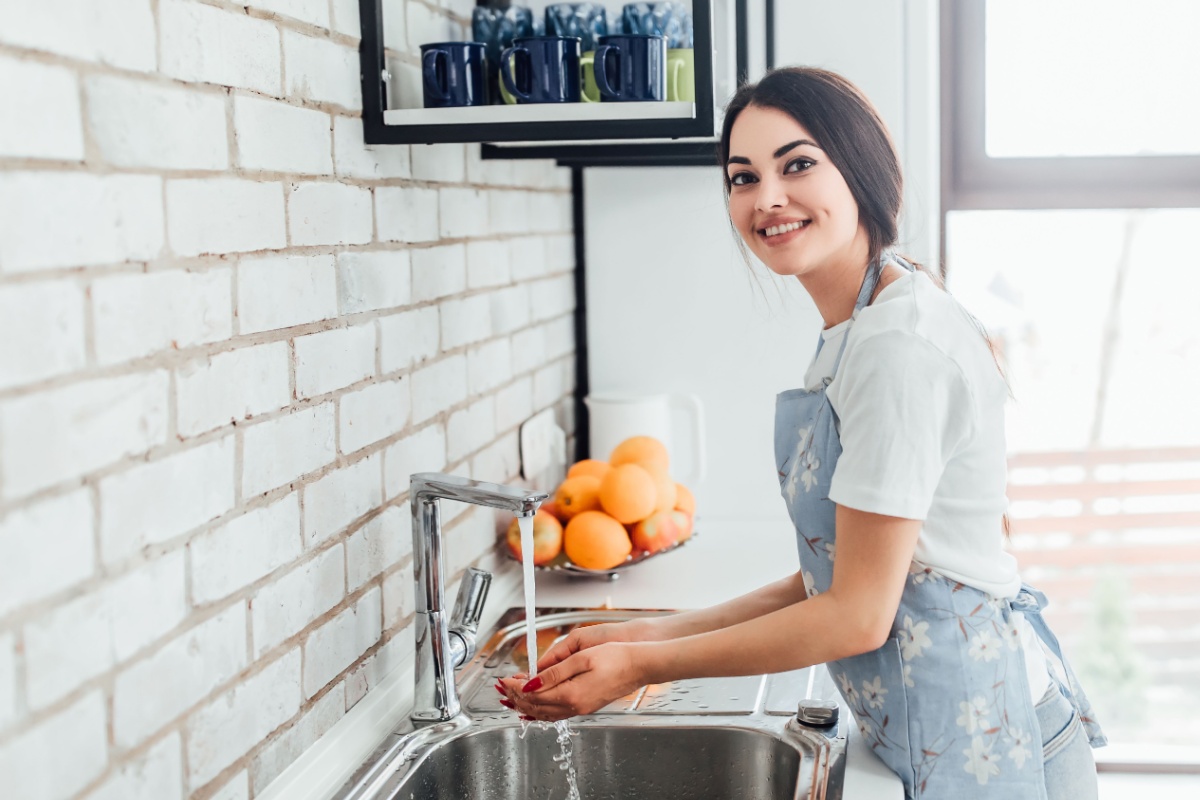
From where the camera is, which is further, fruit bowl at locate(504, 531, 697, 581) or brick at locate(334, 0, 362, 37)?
fruit bowl at locate(504, 531, 697, 581)

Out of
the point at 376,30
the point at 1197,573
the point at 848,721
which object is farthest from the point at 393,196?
the point at 1197,573

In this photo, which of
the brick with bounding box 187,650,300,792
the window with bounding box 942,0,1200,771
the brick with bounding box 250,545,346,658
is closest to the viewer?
the brick with bounding box 187,650,300,792

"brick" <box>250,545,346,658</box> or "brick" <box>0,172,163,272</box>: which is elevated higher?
"brick" <box>0,172,163,272</box>

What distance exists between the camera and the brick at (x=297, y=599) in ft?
3.34

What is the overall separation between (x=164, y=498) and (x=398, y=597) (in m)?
0.51

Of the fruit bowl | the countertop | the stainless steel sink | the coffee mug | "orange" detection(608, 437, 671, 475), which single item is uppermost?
the coffee mug

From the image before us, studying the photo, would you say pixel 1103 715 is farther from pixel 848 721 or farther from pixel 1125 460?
pixel 848 721

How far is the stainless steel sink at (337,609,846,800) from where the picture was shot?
1.22 metres

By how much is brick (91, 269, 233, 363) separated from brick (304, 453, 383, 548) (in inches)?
8.9

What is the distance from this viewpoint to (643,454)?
6.24 ft

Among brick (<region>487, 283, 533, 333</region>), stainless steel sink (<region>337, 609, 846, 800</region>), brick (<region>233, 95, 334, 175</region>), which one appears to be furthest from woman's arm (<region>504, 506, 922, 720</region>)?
brick (<region>487, 283, 533, 333</region>)

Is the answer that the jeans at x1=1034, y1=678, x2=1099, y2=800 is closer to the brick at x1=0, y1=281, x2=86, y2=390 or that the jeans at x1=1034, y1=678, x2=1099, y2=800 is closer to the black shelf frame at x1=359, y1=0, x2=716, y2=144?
the black shelf frame at x1=359, y1=0, x2=716, y2=144

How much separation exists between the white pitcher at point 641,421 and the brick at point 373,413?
785 mm

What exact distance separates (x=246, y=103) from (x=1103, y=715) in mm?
3828
